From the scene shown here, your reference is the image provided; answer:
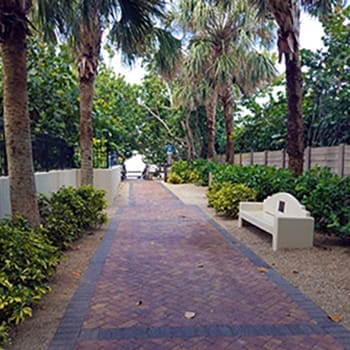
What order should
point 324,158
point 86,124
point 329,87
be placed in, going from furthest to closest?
point 329,87 → point 324,158 → point 86,124

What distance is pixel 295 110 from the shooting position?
764 centimetres

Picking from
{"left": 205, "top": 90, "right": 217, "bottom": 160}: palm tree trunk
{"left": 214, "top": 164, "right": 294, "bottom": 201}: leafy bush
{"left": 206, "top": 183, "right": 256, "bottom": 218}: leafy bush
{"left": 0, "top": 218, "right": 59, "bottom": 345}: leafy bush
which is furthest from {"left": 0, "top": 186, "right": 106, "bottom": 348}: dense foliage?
{"left": 205, "top": 90, "right": 217, "bottom": 160}: palm tree trunk

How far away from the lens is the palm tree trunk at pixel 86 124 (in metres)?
8.80

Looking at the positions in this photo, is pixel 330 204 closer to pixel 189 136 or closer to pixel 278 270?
pixel 278 270

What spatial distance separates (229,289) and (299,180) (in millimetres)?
3601

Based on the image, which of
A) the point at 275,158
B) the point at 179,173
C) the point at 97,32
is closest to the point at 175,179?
the point at 179,173

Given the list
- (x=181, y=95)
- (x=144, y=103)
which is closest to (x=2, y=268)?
(x=181, y=95)

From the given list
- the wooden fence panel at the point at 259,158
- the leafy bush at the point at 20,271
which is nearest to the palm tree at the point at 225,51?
the wooden fence panel at the point at 259,158

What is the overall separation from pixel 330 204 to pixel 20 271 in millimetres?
4754

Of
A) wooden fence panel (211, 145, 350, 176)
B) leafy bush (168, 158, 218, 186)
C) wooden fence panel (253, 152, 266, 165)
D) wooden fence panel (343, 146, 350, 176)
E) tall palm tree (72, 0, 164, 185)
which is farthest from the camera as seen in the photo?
leafy bush (168, 158, 218, 186)

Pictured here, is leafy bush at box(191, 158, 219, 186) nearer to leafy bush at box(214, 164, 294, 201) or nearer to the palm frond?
leafy bush at box(214, 164, 294, 201)

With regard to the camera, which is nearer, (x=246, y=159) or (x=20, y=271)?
(x=20, y=271)

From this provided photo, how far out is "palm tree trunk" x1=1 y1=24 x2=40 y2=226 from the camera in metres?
4.58

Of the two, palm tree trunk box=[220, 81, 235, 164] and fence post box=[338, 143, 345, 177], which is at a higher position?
palm tree trunk box=[220, 81, 235, 164]
